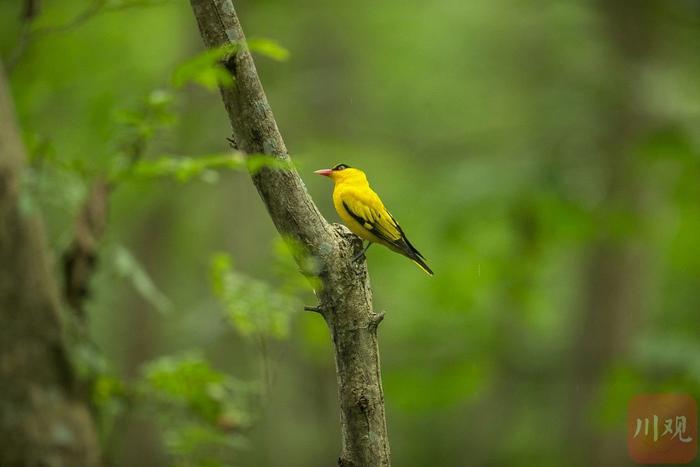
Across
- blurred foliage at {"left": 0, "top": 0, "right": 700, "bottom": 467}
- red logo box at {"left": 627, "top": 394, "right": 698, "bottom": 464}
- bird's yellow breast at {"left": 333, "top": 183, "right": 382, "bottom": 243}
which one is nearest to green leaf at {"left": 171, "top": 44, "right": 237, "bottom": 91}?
blurred foliage at {"left": 0, "top": 0, "right": 700, "bottom": 467}

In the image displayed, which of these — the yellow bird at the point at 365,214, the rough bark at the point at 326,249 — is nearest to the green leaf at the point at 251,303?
the yellow bird at the point at 365,214

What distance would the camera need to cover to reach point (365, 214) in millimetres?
3045

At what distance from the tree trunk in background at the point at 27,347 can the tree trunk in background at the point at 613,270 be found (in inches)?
194

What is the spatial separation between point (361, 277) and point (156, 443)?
9.00 meters

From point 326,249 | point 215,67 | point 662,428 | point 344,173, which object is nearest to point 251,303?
point 344,173

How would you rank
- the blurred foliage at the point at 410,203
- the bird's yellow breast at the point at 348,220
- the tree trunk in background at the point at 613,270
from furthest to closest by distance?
the tree trunk in background at the point at 613,270 < the blurred foliage at the point at 410,203 < the bird's yellow breast at the point at 348,220

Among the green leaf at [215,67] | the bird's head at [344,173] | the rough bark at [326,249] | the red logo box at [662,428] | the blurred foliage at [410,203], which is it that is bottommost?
the rough bark at [326,249]

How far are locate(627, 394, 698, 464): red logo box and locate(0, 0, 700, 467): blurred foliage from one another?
31cm

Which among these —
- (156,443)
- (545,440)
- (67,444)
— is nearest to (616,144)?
(67,444)

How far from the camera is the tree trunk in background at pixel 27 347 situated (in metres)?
3.68

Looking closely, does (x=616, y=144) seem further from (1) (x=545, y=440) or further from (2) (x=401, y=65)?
(2) (x=401, y=65)

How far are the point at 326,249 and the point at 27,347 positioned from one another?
1.95 m

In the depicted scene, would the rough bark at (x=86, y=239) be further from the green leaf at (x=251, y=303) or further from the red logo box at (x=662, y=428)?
the red logo box at (x=662, y=428)

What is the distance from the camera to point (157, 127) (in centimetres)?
340
